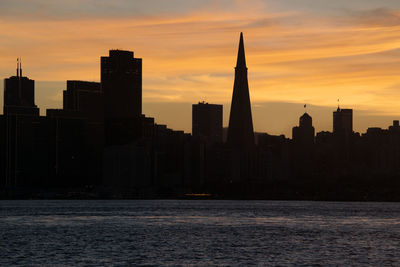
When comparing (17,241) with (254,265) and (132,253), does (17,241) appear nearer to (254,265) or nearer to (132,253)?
(132,253)

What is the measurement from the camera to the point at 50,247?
107m

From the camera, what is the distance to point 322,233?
458 feet

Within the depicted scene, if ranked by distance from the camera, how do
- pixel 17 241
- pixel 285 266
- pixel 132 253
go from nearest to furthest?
pixel 285 266
pixel 132 253
pixel 17 241

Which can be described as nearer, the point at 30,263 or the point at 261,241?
the point at 30,263

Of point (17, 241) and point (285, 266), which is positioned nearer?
point (285, 266)

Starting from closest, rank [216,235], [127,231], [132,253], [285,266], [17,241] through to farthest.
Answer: [285,266]
[132,253]
[17,241]
[216,235]
[127,231]

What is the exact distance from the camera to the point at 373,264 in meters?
88.2

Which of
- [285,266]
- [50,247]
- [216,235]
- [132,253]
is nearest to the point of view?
[285,266]

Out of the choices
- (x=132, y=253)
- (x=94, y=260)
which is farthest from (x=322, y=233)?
(x=94, y=260)

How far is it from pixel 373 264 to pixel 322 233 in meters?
51.6

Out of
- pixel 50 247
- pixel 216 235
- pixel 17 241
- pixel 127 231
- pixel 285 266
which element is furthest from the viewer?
pixel 127 231

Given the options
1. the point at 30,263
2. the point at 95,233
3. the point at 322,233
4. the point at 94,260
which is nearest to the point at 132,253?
the point at 94,260

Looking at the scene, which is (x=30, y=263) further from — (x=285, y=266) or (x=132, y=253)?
(x=285, y=266)

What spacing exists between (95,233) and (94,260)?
46015mm
